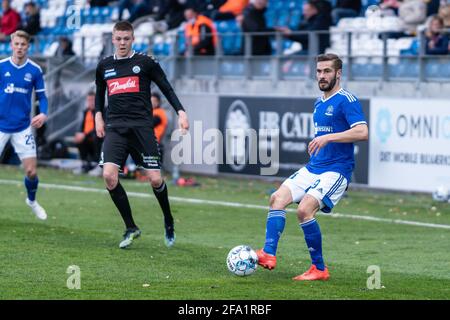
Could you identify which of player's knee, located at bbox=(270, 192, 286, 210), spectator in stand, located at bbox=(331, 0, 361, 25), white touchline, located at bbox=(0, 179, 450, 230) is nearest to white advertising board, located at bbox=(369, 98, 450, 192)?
white touchline, located at bbox=(0, 179, 450, 230)

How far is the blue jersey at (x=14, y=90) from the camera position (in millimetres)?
13891

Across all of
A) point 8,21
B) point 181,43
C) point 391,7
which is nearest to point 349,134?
point 391,7

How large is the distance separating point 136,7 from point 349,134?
54.1 ft

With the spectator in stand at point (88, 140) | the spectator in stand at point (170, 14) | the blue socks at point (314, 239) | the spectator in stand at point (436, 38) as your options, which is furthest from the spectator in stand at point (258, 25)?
the blue socks at point (314, 239)

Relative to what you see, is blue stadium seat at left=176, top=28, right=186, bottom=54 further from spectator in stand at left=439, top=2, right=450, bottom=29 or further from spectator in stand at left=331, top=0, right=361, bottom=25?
spectator in stand at left=439, top=2, right=450, bottom=29

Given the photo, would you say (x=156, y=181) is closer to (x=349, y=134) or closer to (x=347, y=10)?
(x=349, y=134)

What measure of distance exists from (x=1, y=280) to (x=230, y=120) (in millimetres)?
12226

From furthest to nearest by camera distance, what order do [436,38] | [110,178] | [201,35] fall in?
[201,35]
[436,38]
[110,178]

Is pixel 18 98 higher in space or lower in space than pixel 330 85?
lower

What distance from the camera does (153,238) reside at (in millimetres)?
12984

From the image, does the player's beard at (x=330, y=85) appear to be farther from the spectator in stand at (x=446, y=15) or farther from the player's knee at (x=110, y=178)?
the spectator in stand at (x=446, y=15)

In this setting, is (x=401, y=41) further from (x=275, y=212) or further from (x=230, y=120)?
(x=275, y=212)

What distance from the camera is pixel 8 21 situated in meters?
28.1

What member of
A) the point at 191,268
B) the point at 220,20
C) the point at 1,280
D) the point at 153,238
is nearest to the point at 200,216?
the point at 153,238
